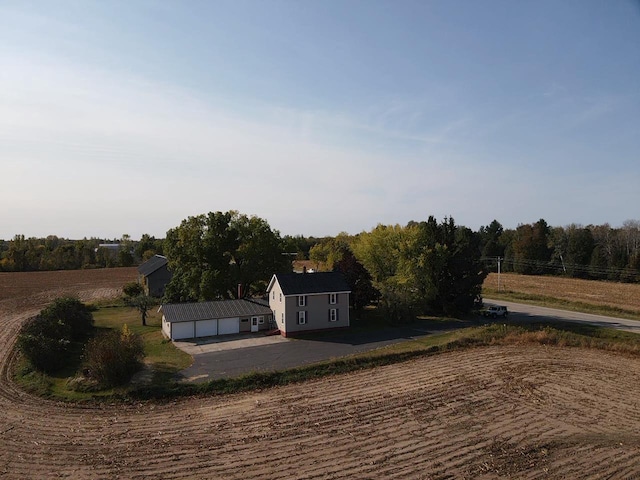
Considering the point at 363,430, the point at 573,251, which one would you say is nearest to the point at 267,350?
the point at 363,430

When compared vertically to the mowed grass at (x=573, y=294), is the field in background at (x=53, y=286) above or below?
above

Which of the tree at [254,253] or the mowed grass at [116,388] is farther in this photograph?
the tree at [254,253]

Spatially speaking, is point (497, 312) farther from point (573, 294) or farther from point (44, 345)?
point (44, 345)

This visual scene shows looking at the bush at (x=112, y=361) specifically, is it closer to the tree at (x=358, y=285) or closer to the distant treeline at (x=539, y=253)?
the tree at (x=358, y=285)

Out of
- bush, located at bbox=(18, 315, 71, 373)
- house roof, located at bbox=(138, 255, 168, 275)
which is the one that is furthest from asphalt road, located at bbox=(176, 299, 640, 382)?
house roof, located at bbox=(138, 255, 168, 275)

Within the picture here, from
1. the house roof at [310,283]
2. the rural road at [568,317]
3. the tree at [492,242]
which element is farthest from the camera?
the tree at [492,242]

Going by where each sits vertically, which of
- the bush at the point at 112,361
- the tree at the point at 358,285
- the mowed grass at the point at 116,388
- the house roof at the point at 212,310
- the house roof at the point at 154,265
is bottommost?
the mowed grass at the point at 116,388

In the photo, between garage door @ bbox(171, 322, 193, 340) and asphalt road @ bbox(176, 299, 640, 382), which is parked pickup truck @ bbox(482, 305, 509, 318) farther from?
garage door @ bbox(171, 322, 193, 340)

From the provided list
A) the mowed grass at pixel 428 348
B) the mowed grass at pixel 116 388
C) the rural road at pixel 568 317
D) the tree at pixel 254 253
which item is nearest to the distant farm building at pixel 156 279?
the mowed grass at pixel 116 388
